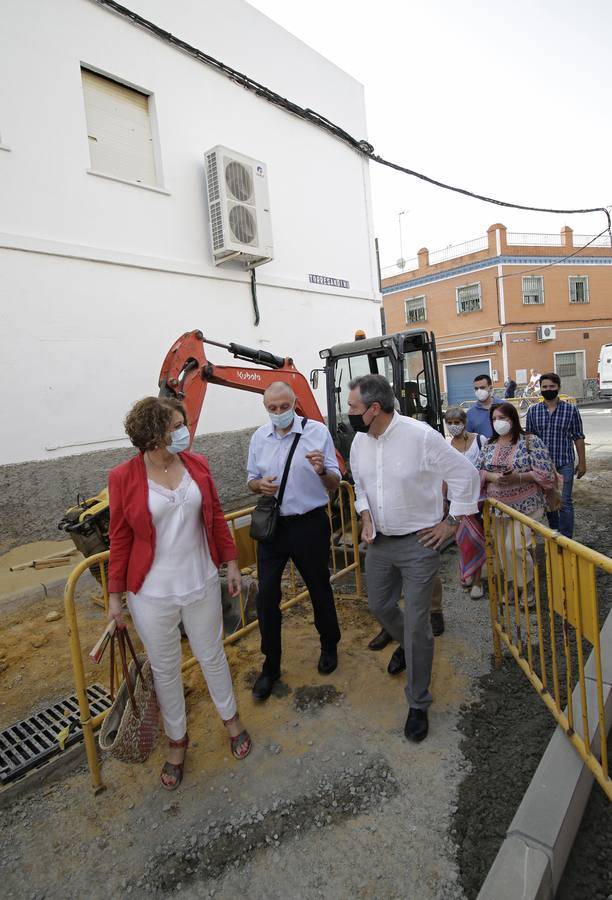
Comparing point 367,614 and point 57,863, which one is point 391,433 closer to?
point 367,614

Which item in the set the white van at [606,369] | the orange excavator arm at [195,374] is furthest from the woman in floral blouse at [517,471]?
the white van at [606,369]

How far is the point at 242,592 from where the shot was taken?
431 centimetres

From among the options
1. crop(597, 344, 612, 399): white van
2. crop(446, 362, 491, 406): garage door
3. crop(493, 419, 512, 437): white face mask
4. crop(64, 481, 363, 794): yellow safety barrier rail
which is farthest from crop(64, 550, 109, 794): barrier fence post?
crop(446, 362, 491, 406): garage door

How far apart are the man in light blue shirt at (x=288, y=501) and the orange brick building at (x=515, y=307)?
2485 cm

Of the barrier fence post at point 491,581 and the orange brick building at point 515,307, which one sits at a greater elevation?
the orange brick building at point 515,307

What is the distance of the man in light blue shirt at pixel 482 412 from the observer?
18.7 ft

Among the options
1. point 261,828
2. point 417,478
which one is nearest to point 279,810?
point 261,828

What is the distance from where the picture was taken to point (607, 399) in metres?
25.7

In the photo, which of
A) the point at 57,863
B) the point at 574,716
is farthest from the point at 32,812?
the point at 574,716

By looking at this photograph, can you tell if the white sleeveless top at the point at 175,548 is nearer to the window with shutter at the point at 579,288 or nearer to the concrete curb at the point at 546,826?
the concrete curb at the point at 546,826

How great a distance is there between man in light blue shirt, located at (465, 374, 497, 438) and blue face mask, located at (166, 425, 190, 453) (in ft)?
12.4

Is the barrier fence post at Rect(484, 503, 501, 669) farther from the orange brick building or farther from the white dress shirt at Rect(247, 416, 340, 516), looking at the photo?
the orange brick building

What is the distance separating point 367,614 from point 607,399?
26.3 m

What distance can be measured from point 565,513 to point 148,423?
448 centimetres
